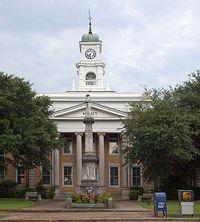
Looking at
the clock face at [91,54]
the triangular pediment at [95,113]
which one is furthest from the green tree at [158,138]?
the clock face at [91,54]

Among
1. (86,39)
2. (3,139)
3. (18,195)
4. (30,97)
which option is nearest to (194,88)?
(30,97)

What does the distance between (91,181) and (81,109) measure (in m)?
26.3

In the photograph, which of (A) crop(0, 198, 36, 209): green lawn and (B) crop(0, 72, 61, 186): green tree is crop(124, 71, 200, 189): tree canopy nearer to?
(B) crop(0, 72, 61, 186): green tree

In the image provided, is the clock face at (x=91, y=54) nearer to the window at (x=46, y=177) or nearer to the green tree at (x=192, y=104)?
the window at (x=46, y=177)

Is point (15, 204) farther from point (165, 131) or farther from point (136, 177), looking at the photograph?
point (136, 177)

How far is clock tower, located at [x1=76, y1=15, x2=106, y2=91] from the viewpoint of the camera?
77.8 metres

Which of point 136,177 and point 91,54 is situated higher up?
point 91,54

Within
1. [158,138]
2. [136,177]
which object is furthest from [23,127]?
[136,177]

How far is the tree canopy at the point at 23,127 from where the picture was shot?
43.5 metres

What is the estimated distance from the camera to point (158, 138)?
44.1 metres

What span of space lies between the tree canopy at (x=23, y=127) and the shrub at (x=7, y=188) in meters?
7.71

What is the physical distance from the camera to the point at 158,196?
2655 cm

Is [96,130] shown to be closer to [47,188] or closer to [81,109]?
[81,109]

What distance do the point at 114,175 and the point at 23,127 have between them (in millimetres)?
22012
